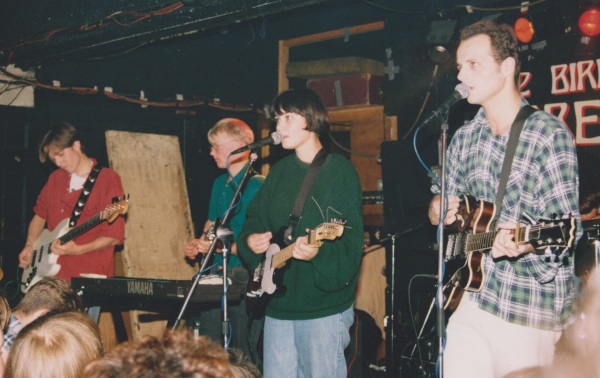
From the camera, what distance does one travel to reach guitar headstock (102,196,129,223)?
5.41 metres

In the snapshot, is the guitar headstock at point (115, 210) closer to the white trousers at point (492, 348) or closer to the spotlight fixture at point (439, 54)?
the spotlight fixture at point (439, 54)

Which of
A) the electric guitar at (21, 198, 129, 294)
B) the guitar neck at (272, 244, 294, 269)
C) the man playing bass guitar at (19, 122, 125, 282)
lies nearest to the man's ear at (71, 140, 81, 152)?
the man playing bass guitar at (19, 122, 125, 282)

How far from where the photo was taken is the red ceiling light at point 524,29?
563cm

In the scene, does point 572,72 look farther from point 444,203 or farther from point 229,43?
point 229,43

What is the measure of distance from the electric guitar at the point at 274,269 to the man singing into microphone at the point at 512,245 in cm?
61

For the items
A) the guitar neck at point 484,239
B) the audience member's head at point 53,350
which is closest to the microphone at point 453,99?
the guitar neck at point 484,239

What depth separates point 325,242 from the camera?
11.4 ft

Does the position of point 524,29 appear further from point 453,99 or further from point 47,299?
point 47,299

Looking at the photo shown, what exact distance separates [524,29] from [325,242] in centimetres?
331

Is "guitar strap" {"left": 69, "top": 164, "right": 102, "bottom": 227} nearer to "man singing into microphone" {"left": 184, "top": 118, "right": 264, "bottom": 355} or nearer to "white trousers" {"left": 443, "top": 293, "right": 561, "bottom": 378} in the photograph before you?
"man singing into microphone" {"left": 184, "top": 118, "right": 264, "bottom": 355}

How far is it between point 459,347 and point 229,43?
696 centimetres

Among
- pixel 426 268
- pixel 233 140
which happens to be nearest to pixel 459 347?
pixel 233 140

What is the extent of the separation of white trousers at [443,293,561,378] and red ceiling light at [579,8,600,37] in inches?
141

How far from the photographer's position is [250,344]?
13.7ft
